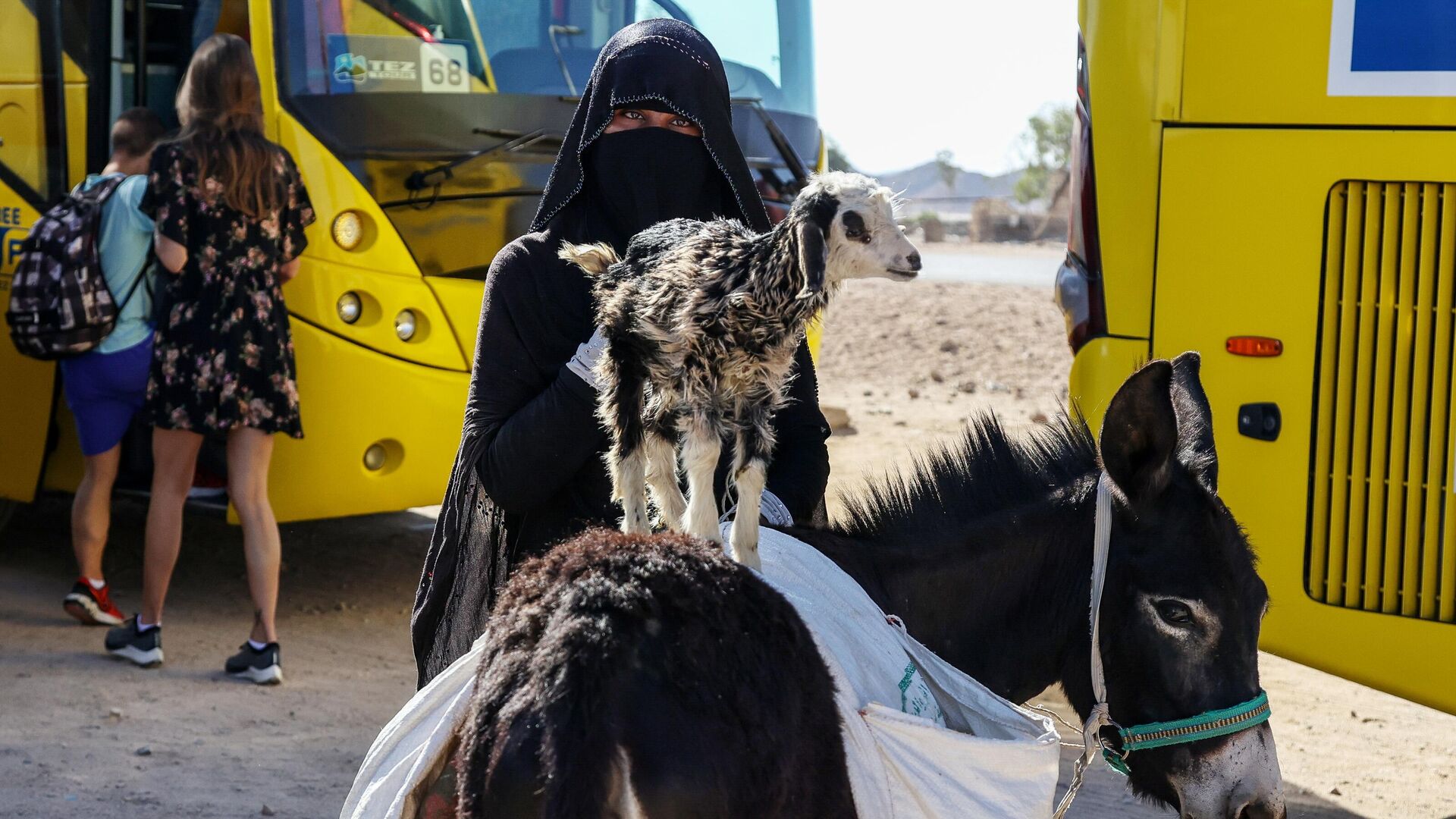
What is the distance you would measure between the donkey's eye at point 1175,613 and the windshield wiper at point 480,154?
4.33 meters

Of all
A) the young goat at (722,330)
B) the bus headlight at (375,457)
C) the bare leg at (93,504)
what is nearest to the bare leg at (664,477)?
the young goat at (722,330)

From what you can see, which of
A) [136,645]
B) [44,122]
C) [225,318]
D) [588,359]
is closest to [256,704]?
[136,645]

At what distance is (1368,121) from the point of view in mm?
4047

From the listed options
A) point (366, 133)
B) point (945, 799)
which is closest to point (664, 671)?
point (945, 799)

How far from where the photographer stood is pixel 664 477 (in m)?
2.35

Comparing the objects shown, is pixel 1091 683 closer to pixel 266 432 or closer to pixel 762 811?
pixel 762 811

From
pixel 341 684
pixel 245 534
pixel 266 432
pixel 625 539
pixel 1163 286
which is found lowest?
pixel 341 684

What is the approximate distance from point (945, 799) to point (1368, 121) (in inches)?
117

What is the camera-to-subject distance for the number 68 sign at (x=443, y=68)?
6.03 m

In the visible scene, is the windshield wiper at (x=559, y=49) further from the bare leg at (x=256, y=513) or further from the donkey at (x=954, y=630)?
the donkey at (x=954, y=630)

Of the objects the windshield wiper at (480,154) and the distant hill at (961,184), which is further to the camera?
the distant hill at (961,184)

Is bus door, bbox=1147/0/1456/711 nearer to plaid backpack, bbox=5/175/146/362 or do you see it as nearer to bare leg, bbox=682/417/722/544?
bare leg, bbox=682/417/722/544

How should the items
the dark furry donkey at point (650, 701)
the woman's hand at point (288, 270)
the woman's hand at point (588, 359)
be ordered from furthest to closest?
the woman's hand at point (288, 270), the woman's hand at point (588, 359), the dark furry donkey at point (650, 701)

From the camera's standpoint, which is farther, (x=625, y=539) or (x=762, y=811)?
(x=625, y=539)
